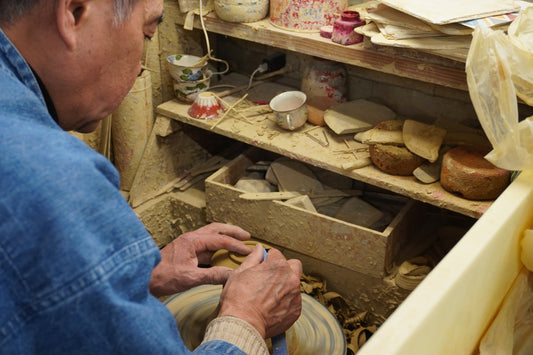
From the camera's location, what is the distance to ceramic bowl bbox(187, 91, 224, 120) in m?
2.30

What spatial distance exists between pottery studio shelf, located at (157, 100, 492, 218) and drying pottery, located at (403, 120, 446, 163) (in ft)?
0.32

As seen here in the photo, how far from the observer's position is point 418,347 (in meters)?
0.83

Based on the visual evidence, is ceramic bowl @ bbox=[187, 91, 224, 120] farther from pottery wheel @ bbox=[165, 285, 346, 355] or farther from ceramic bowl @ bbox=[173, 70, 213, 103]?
pottery wheel @ bbox=[165, 285, 346, 355]

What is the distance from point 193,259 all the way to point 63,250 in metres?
0.76

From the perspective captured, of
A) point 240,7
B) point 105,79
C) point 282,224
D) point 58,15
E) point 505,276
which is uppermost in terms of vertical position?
point 58,15

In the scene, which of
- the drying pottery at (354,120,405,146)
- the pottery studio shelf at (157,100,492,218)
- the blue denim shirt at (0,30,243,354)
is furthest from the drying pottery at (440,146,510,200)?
the blue denim shirt at (0,30,243,354)

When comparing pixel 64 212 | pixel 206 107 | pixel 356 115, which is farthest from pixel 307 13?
pixel 64 212

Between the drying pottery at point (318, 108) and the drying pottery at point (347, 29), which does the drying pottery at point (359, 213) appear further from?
the drying pottery at point (347, 29)

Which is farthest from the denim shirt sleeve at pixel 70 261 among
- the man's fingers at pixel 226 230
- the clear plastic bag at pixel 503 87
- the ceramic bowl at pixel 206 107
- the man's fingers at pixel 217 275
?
the ceramic bowl at pixel 206 107

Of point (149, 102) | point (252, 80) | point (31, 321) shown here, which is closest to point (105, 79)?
point (31, 321)

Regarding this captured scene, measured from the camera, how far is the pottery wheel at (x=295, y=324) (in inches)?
63.6

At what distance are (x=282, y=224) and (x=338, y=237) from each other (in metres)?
0.23

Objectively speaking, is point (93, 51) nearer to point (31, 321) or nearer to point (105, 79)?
point (105, 79)

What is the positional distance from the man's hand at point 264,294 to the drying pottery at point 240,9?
1032 mm
